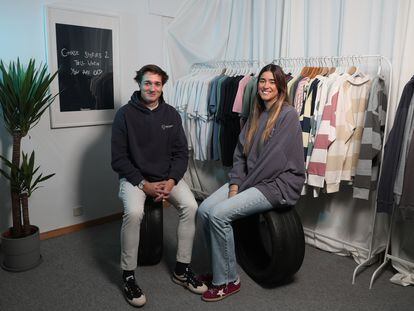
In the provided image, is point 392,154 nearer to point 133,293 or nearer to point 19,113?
point 133,293

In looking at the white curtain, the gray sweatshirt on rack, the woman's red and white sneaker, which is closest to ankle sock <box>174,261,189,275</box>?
the woman's red and white sneaker

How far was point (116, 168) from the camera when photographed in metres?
2.31

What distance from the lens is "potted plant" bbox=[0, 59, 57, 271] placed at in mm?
2326

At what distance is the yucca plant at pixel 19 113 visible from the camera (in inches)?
91.3

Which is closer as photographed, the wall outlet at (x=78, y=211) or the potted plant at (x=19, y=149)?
the potted plant at (x=19, y=149)

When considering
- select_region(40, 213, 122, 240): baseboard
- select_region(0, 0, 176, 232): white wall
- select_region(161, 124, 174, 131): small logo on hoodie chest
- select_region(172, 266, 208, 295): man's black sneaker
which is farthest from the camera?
select_region(40, 213, 122, 240): baseboard

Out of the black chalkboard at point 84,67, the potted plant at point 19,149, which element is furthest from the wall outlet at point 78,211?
the black chalkboard at point 84,67

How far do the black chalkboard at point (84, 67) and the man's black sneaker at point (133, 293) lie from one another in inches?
57.6

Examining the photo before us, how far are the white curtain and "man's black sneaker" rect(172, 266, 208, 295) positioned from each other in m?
1.10

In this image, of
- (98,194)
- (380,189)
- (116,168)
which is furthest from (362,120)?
(98,194)

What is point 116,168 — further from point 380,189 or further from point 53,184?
point 380,189

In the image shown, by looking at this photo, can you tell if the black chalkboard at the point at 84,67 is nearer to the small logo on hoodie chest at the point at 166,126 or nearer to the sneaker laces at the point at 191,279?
the small logo on hoodie chest at the point at 166,126

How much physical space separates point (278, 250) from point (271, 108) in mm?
854

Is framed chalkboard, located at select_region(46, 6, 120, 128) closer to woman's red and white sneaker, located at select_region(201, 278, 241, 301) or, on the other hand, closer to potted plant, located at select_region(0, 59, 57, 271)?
potted plant, located at select_region(0, 59, 57, 271)
